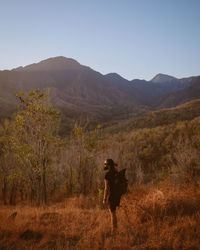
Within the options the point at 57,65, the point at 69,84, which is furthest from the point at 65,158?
the point at 57,65

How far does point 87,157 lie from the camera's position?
36.6 ft

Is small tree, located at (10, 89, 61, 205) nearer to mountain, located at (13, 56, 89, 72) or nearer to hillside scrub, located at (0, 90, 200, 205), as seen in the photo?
hillside scrub, located at (0, 90, 200, 205)

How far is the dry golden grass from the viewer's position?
390cm

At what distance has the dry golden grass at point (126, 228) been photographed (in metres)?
3.90

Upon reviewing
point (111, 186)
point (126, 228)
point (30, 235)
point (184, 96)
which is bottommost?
point (30, 235)

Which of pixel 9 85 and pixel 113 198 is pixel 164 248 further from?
pixel 9 85

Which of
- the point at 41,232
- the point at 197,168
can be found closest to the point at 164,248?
the point at 41,232

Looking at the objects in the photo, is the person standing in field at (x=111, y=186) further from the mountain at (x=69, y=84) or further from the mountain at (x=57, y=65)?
the mountain at (x=57, y=65)

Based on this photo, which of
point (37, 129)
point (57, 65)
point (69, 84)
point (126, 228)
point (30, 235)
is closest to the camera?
point (126, 228)

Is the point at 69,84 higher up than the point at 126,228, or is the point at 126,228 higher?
the point at 69,84

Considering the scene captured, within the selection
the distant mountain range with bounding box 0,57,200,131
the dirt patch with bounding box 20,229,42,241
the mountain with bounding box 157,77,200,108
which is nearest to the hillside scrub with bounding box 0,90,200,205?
the dirt patch with bounding box 20,229,42,241

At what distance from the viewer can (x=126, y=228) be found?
4.48m

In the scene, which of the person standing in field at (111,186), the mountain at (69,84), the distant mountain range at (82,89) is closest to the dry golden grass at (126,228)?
the person standing in field at (111,186)

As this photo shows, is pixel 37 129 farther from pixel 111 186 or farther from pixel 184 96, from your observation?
pixel 184 96
